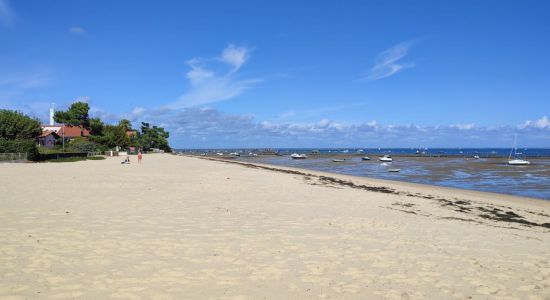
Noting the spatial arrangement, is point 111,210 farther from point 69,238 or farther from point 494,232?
point 494,232

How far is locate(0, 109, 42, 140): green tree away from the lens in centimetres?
5694

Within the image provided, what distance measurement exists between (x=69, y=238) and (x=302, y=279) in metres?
5.23

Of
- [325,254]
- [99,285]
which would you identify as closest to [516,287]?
[325,254]

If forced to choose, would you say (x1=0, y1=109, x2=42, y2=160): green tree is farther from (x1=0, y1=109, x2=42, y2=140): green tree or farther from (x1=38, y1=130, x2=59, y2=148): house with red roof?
(x1=38, y1=130, x2=59, y2=148): house with red roof

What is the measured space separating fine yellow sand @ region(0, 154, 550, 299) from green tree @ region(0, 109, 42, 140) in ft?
168

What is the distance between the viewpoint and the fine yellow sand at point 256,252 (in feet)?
19.4

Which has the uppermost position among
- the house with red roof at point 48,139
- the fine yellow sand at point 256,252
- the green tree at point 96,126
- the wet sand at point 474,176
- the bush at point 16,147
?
the green tree at point 96,126

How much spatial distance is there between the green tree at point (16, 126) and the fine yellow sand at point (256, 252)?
168 feet

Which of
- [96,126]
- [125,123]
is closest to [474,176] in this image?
[96,126]

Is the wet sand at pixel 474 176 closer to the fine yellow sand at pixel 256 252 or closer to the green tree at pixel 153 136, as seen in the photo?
the fine yellow sand at pixel 256 252

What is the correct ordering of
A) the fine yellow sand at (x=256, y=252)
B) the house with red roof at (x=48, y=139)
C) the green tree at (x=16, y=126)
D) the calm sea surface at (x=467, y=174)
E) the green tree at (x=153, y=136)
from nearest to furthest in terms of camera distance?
1. the fine yellow sand at (x=256, y=252)
2. the calm sea surface at (x=467, y=174)
3. the green tree at (x=16, y=126)
4. the house with red roof at (x=48, y=139)
5. the green tree at (x=153, y=136)

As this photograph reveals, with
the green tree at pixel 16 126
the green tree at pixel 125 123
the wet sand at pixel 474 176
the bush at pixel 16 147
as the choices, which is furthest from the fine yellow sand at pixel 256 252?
the green tree at pixel 125 123

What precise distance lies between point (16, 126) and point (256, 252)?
6368 centimetres

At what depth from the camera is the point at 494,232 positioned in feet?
37.1
